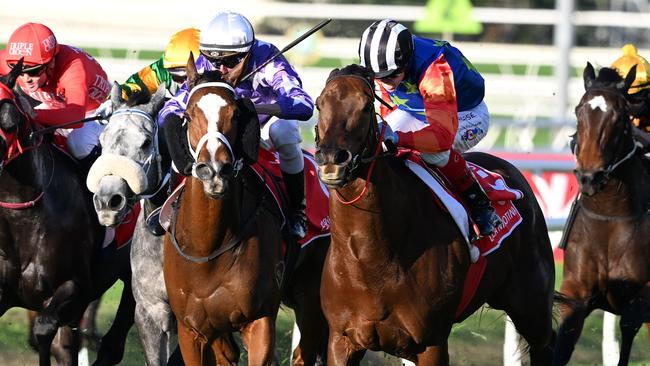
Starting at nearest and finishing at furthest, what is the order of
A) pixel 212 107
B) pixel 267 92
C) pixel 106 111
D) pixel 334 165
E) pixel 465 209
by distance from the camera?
pixel 334 165 < pixel 212 107 < pixel 465 209 < pixel 106 111 < pixel 267 92

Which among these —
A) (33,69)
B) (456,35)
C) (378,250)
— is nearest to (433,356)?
(378,250)

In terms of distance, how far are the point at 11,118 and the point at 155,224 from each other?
0.98 meters

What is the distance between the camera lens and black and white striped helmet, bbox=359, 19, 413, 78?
6.18 m

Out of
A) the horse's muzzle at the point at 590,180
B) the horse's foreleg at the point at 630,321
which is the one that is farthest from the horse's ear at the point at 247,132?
the horse's foreleg at the point at 630,321

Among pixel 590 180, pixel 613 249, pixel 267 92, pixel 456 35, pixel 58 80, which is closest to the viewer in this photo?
pixel 267 92

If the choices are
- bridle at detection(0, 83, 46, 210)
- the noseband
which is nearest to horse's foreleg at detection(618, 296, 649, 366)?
the noseband

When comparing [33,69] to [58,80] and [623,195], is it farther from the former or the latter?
[623,195]

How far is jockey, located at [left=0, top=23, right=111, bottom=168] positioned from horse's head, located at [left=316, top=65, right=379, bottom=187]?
2.22m

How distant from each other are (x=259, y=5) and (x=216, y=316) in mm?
14090

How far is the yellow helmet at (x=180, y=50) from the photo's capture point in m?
7.05

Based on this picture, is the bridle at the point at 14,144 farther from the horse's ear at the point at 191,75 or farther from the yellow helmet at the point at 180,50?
the horse's ear at the point at 191,75

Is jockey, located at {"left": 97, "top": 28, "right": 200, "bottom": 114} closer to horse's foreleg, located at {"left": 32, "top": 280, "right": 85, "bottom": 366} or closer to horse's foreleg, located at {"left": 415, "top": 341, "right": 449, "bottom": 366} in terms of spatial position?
horse's foreleg, located at {"left": 32, "top": 280, "right": 85, "bottom": 366}

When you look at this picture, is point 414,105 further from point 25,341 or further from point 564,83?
point 564,83

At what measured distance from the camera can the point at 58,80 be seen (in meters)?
7.63
